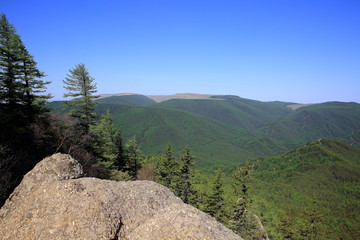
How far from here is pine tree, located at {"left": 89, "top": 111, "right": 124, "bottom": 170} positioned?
A: 28.5 metres

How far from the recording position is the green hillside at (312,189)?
5706 cm

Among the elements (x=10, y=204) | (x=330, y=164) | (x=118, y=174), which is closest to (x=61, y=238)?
(x=10, y=204)

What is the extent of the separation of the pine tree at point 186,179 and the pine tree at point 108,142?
11293mm

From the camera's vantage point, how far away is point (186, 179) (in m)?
33.3

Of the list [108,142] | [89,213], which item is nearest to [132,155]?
[108,142]

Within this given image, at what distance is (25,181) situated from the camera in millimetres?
12625

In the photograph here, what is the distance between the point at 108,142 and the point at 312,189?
13971 cm

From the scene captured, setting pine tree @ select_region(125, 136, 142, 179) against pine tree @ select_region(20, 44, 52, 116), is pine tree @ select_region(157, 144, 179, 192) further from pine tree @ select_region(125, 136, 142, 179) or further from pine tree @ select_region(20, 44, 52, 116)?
pine tree @ select_region(20, 44, 52, 116)

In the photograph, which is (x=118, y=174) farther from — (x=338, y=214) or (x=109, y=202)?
(x=338, y=214)

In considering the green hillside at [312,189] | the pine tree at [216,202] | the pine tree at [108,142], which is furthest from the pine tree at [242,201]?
the pine tree at [108,142]

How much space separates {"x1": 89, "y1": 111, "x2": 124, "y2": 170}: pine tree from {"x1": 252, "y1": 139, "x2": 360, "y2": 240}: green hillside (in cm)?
3125

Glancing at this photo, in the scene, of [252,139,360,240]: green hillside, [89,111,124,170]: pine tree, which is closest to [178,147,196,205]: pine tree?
[89,111,124,170]: pine tree

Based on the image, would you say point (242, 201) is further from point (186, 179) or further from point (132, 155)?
point (132, 155)

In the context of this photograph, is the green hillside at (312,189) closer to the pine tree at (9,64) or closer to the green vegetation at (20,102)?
the green vegetation at (20,102)
